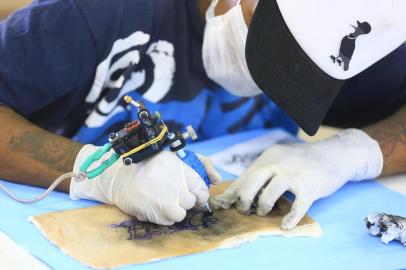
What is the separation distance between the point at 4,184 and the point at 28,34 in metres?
0.30

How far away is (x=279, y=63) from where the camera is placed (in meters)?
0.99

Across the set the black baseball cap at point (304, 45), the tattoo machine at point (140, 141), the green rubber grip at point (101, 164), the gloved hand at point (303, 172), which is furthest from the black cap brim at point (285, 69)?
the green rubber grip at point (101, 164)

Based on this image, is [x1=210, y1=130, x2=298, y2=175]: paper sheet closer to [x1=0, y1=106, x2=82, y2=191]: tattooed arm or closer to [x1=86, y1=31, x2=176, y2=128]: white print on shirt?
[x1=86, y1=31, x2=176, y2=128]: white print on shirt

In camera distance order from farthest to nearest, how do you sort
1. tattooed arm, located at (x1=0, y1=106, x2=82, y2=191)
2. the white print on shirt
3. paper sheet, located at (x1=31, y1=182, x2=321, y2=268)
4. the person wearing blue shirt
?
1. the white print on shirt
2. tattooed arm, located at (x1=0, y1=106, x2=82, y2=191)
3. the person wearing blue shirt
4. paper sheet, located at (x1=31, y1=182, x2=321, y2=268)

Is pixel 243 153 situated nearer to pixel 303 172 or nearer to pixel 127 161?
pixel 303 172

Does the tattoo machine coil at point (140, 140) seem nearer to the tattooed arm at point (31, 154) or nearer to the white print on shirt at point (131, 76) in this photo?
the tattooed arm at point (31, 154)

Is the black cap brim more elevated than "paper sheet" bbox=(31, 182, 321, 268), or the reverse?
the black cap brim

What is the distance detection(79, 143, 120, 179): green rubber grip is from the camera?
88 centimetres

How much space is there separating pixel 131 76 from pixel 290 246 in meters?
0.56

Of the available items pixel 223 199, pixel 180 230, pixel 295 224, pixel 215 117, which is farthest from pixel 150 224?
pixel 215 117

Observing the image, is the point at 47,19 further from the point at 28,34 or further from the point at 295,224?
the point at 295,224

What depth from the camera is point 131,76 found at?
4.09ft

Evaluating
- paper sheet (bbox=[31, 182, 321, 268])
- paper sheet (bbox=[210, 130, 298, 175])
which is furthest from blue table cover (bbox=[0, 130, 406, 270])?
paper sheet (bbox=[210, 130, 298, 175])

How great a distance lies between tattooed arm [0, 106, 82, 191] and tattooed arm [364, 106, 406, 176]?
0.70 meters
